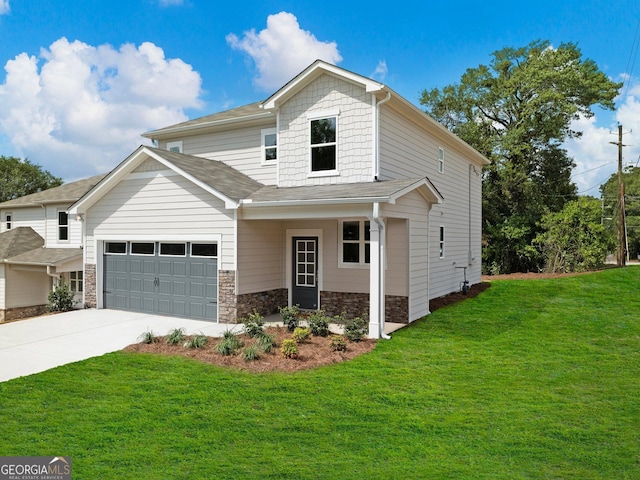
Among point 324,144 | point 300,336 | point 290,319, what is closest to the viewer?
point 300,336

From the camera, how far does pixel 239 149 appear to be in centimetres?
1447

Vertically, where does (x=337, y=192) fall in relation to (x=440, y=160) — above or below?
below

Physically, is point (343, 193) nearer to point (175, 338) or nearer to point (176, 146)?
point (175, 338)

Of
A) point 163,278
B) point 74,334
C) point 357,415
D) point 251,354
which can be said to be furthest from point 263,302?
point 357,415

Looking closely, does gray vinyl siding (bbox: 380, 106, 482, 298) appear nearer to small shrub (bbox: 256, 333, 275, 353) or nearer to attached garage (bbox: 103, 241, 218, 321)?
small shrub (bbox: 256, 333, 275, 353)

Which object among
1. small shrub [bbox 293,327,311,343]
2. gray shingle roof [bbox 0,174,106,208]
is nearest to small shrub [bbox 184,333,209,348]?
small shrub [bbox 293,327,311,343]

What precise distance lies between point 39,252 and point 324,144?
47.4 ft

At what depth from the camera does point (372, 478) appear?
425cm

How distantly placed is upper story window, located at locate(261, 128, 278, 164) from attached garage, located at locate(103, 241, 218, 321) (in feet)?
11.9

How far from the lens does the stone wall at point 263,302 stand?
38.2 ft

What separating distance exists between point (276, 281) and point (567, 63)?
25.0 m

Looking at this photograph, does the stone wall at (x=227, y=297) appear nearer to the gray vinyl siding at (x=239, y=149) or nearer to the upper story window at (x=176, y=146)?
the gray vinyl siding at (x=239, y=149)

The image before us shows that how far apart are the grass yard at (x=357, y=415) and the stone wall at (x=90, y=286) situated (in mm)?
6513

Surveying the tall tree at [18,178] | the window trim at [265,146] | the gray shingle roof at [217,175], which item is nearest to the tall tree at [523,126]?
the window trim at [265,146]
